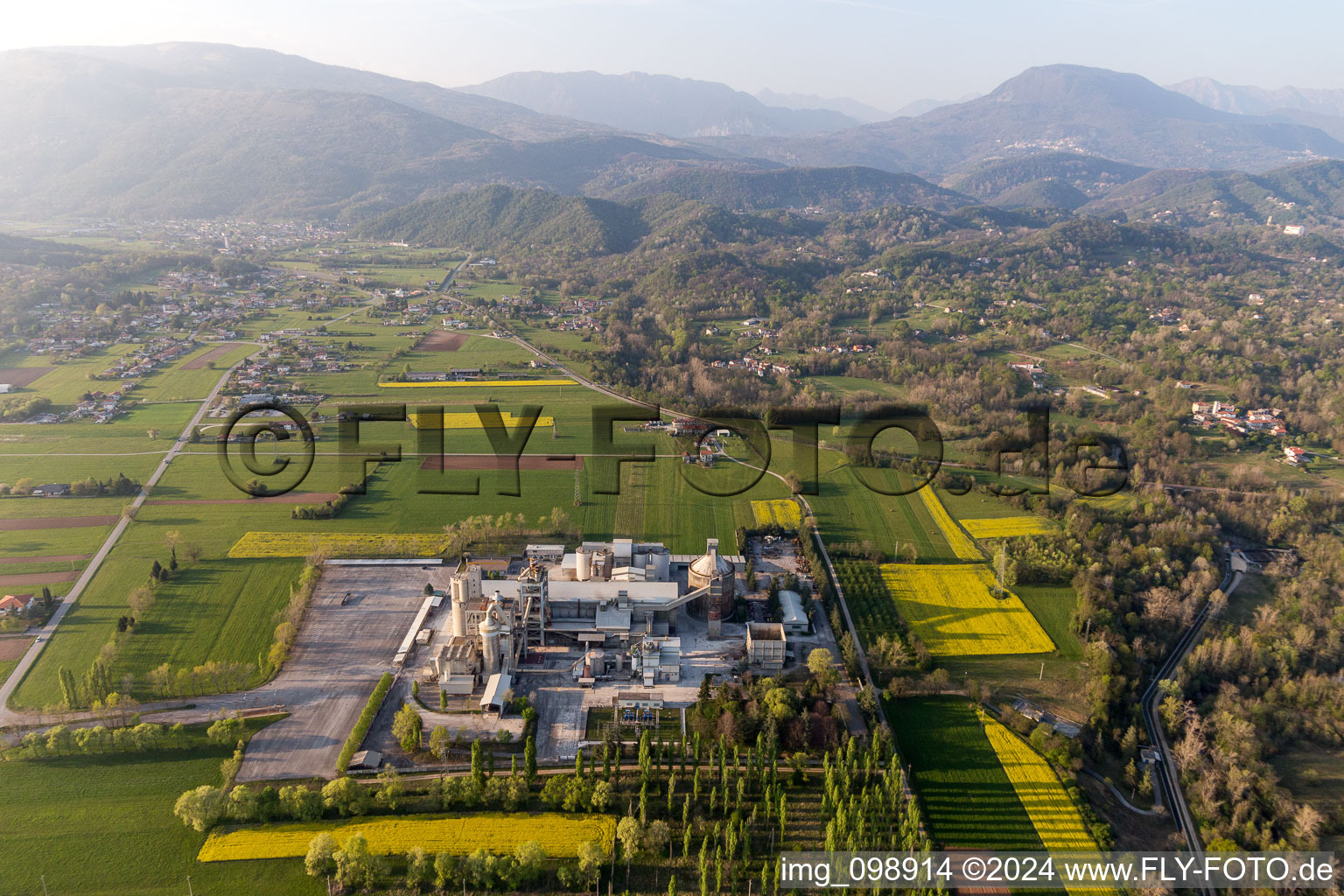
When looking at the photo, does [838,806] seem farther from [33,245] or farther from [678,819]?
[33,245]

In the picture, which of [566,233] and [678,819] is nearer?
[678,819]

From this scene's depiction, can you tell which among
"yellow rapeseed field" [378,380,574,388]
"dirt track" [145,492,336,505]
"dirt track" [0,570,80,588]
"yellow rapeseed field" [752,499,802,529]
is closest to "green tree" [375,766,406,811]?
"dirt track" [0,570,80,588]

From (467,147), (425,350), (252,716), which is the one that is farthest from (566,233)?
(252,716)

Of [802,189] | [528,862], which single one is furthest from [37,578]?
[802,189]

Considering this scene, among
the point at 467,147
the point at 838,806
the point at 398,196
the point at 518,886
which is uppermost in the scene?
the point at 467,147

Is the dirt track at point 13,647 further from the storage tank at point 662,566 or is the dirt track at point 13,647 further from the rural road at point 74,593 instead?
the storage tank at point 662,566

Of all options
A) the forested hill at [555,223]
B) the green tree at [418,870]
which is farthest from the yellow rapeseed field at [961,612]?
the forested hill at [555,223]
